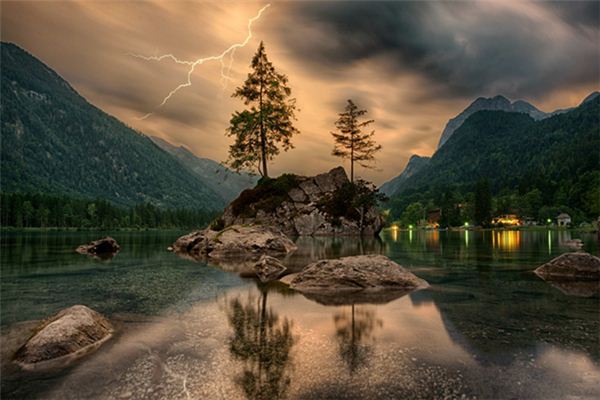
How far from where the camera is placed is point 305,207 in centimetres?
6334

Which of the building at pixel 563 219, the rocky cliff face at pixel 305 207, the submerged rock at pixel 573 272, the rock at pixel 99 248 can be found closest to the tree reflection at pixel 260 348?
the submerged rock at pixel 573 272

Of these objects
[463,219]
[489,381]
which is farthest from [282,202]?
[463,219]

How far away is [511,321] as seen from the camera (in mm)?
10039

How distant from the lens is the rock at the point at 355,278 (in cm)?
1533

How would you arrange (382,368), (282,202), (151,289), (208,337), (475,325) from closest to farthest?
(382,368)
(208,337)
(475,325)
(151,289)
(282,202)

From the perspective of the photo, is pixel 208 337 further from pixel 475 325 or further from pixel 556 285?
pixel 556 285

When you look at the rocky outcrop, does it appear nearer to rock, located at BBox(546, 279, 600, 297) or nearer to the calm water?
the calm water

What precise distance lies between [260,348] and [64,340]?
4.30m

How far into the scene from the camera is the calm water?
19.4 ft

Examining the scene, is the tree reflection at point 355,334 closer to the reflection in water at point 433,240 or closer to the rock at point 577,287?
the rock at point 577,287

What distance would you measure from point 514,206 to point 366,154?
517 ft

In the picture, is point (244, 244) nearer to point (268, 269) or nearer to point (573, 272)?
point (268, 269)

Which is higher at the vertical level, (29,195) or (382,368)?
(29,195)

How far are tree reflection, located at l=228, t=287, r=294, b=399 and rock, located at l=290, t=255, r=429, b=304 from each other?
3.98 metres
